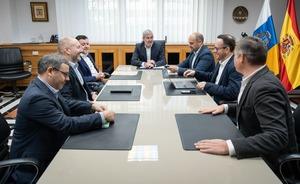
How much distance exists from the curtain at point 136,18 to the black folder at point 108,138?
4039 millimetres

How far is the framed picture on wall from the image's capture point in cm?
574

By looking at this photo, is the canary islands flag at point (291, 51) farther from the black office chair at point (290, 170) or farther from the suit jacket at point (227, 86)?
the black office chair at point (290, 170)

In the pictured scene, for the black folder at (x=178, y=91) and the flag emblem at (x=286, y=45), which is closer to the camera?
the black folder at (x=178, y=91)

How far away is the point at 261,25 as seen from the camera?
4.18 meters

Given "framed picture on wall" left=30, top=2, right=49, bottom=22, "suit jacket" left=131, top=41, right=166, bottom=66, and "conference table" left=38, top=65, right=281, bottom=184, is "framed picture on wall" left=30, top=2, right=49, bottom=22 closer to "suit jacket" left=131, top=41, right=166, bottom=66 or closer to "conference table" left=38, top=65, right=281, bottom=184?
"suit jacket" left=131, top=41, right=166, bottom=66

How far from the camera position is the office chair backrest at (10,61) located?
518 centimetres

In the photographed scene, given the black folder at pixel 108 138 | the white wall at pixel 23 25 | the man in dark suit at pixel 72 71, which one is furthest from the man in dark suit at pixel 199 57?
the white wall at pixel 23 25

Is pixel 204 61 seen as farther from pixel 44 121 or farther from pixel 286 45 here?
pixel 44 121

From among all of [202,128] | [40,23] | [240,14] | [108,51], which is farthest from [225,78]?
[40,23]

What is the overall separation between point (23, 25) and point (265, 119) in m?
5.68

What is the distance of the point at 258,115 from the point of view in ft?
4.80

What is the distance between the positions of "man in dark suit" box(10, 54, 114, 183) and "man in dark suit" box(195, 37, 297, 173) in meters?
0.70

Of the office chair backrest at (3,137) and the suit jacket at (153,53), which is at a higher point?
the suit jacket at (153,53)

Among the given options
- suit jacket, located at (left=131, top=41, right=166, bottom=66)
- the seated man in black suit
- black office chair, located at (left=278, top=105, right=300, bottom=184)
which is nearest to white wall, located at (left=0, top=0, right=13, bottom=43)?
the seated man in black suit
